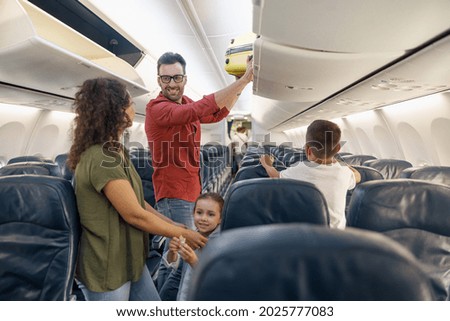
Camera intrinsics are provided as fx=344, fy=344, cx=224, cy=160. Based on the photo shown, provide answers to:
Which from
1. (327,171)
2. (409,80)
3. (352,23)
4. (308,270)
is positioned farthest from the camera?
(409,80)

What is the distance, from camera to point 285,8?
2.02 m

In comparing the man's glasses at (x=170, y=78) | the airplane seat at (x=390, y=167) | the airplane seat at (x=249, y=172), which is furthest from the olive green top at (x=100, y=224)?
the airplane seat at (x=390, y=167)

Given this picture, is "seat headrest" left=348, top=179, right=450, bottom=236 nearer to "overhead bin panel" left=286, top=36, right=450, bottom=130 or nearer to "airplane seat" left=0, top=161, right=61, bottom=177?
"overhead bin panel" left=286, top=36, right=450, bottom=130

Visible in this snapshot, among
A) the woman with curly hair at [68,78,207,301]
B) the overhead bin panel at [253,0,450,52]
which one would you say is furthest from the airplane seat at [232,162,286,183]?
the woman with curly hair at [68,78,207,301]

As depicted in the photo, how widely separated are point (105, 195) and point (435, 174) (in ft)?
9.89

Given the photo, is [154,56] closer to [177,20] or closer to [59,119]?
[177,20]

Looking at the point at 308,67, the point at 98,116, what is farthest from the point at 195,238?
the point at 308,67

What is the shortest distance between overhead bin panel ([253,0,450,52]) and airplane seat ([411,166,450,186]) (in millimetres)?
1222

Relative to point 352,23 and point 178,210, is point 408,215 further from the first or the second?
point 178,210

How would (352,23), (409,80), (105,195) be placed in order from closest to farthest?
(105,195) < (352,23) < (409,80)

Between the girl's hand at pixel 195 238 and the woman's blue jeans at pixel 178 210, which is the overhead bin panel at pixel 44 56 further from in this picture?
the girl's hand at pixel 195 238

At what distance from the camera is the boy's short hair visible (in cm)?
253

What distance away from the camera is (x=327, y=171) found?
2482 millimetres

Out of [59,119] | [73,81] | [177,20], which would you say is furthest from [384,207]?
[59,119]
